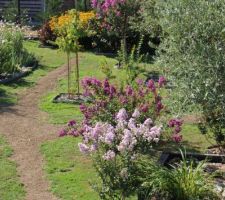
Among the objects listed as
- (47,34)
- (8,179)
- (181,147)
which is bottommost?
(8,179)

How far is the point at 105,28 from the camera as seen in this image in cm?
1933

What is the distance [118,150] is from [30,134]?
446 centimetres

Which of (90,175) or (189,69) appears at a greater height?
(189,69)

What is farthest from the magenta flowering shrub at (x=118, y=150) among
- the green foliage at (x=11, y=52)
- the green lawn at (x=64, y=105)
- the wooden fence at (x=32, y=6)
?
the wooden fence at (x=32, y=6)

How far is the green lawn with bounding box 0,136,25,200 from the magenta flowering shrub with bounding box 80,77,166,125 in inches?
61.2

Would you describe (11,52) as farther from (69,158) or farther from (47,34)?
(69,158)

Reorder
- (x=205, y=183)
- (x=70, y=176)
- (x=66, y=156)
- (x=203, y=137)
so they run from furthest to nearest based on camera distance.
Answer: (x=203, y=137)
(x=66, y=156)
(x=70, y=176)
(x=205, y=183)

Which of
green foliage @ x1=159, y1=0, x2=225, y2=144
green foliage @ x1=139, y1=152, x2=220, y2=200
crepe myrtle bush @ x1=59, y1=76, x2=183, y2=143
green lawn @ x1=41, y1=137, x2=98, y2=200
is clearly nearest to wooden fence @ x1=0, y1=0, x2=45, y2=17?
green lawn @ x1=41, y1=137, x2=98, y2=200

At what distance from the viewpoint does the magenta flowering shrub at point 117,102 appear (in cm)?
952

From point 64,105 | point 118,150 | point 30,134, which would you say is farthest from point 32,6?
point 118,150

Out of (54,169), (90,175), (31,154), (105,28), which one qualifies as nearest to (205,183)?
(90,175)

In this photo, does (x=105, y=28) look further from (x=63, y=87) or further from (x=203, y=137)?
(x=203, y=137)

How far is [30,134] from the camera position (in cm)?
1088

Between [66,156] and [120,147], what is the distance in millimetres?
3344
